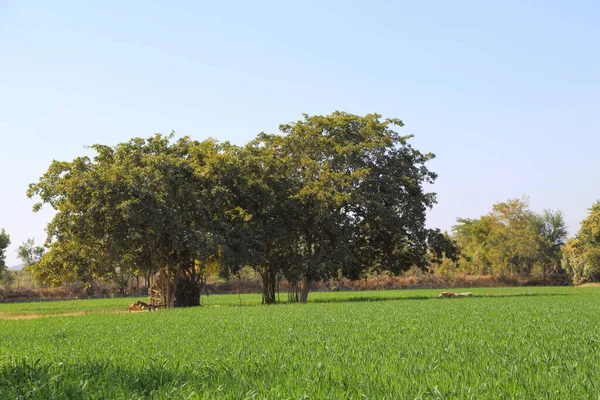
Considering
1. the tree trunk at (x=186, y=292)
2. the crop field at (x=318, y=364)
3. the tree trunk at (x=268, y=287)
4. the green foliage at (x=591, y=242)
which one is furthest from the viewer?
the green foliage at (x=591, y=242)

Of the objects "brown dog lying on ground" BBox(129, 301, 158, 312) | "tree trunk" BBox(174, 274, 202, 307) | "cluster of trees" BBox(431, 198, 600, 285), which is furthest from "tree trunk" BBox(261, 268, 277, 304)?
"cluster of trees" BBox(431, 198, 600, 285)

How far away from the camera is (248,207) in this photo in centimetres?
4109

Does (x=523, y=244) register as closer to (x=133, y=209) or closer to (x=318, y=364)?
(x=133, y=209)

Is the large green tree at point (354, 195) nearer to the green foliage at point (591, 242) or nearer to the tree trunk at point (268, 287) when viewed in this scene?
the tree trunk at point (268, 287)

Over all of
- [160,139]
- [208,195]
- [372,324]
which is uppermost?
[160,139]

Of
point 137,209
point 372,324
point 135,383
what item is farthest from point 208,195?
point 135,383

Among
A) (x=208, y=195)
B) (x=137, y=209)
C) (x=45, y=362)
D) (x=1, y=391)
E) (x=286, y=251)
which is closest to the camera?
(x=1, y=391)

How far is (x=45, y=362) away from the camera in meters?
11.8

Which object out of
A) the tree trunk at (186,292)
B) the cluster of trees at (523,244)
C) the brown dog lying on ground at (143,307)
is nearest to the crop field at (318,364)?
the brown dog lying on ground at (143,307)

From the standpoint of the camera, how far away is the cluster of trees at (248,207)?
3575cm

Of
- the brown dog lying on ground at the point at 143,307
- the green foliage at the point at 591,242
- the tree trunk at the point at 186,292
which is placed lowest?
the brown dog lying on ground at the point at 143,307

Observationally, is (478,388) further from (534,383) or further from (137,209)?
(137,209)

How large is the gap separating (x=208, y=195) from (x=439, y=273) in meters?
80.9

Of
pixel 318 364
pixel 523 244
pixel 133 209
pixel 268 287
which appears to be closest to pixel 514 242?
pixel 523 244
